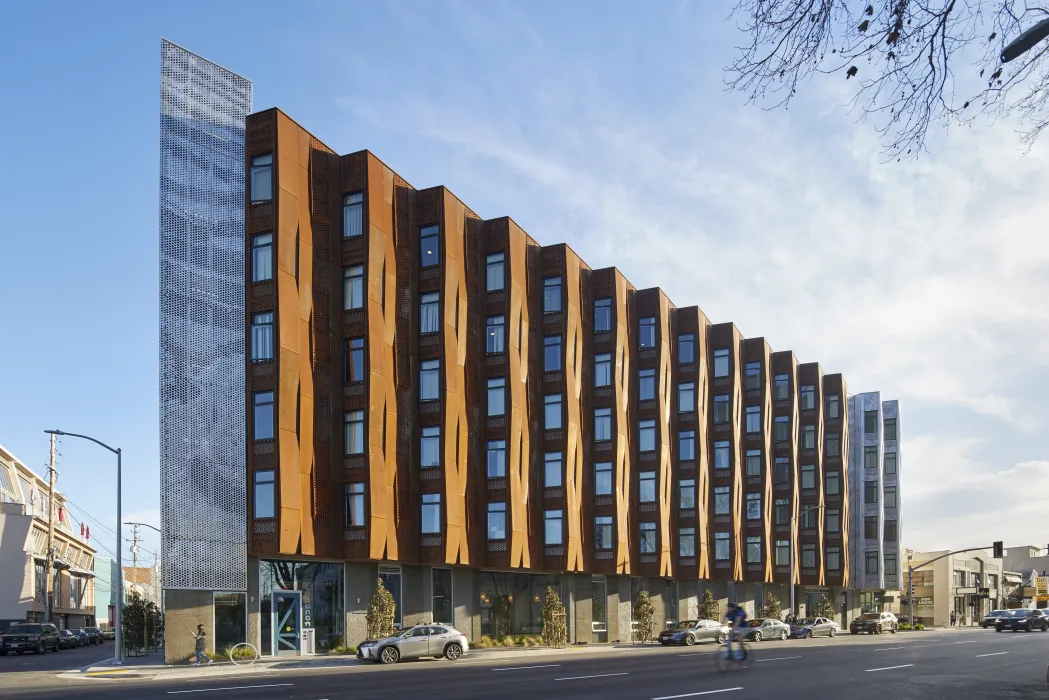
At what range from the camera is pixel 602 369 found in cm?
5912

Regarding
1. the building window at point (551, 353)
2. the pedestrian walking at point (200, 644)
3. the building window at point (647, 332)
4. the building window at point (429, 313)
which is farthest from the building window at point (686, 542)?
the pedestrian walking at point (200, 644)

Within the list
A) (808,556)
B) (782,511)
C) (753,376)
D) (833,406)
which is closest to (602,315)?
(753,376)

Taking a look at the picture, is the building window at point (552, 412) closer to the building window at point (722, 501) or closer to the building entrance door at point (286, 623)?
the building entrance door at point (286, 623)

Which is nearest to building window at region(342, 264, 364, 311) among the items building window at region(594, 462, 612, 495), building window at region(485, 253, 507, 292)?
building window at region(485, 253, 507, 292)

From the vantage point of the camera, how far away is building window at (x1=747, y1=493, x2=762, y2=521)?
74625mm

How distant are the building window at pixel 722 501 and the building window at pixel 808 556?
52.0ft

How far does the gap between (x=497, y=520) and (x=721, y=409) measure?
28351 millimetres

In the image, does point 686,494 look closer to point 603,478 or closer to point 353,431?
point 603,478

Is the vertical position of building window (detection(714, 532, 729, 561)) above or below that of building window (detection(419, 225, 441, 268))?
below

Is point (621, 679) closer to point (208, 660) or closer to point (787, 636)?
point (208, 660)

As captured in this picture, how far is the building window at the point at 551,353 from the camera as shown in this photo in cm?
5500

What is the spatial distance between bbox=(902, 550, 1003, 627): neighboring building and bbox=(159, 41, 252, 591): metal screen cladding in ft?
308

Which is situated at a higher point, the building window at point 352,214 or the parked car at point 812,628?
the building window at point 352,214

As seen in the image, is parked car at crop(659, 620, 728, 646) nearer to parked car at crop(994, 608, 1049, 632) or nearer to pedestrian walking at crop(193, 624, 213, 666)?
parked car at crop(994, 608, 1049, 632)
